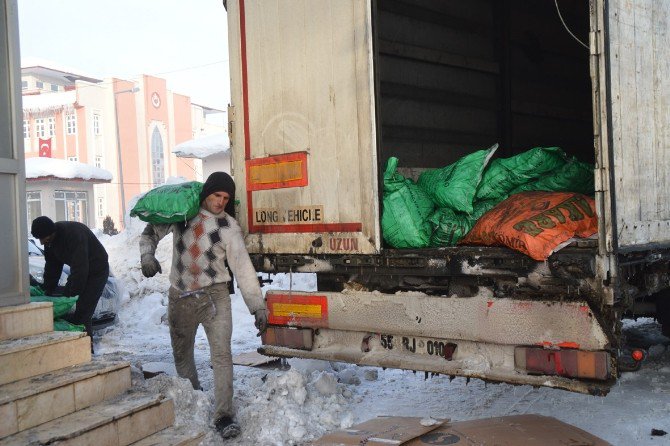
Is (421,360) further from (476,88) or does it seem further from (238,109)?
(476,88)

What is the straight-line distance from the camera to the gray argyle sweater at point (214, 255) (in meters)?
4.63

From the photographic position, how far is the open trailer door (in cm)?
416

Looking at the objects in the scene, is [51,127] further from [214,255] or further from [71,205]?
[214,255]

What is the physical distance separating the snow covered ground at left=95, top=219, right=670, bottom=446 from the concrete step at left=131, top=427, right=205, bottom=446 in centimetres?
19

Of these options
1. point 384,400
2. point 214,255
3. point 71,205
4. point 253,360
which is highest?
point 71,205

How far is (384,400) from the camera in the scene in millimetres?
5242

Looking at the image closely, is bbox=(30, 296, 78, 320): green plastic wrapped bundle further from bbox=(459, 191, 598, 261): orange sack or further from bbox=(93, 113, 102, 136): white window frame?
bbox=(93, 113, 102, 136): white window frame

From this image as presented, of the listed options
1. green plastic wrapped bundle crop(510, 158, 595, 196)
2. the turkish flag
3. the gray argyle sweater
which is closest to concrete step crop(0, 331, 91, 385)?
the gray argyle sweater

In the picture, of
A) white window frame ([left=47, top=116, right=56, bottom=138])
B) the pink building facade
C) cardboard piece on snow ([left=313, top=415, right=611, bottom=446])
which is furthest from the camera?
white window frame ([left=47, top=116, right=56, bottom=138])

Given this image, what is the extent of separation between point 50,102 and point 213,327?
42.5 m

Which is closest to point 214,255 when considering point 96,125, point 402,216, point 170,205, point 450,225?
point 170,205

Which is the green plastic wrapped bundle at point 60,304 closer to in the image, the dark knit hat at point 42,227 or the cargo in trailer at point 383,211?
the dark knit hat at point 42,227

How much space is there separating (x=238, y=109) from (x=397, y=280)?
171cm

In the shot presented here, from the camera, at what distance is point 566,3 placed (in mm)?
6500
